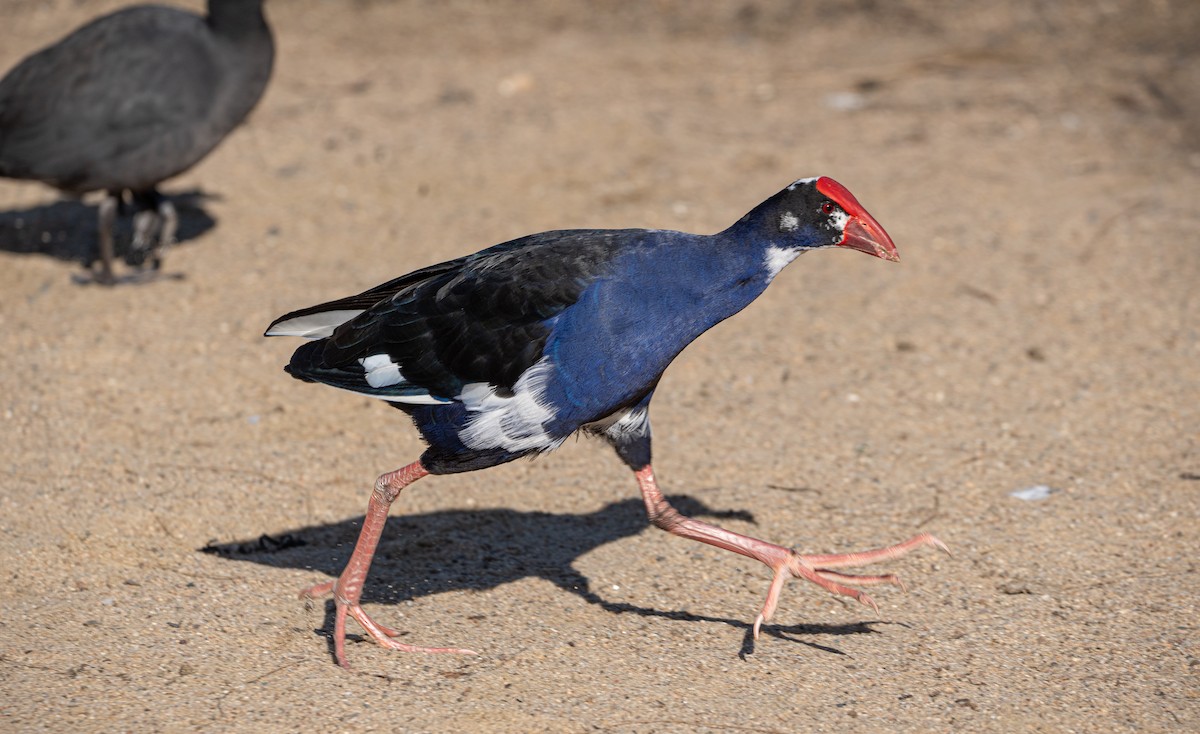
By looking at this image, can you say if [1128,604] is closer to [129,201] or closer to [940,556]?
[940,556]

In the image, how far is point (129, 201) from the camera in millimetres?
8477

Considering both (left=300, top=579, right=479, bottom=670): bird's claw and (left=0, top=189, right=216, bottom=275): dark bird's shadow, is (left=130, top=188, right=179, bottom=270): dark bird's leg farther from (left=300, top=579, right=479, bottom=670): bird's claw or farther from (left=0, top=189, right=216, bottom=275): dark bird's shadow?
(left=300, top=579, right=479, bottom=670): bird's claw

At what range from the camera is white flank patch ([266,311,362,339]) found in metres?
4.51

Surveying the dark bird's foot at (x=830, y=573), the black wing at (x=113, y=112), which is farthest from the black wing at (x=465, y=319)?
the black wing at (x=113, y=112)

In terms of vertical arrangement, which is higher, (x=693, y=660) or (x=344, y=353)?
(x=344, y=353)

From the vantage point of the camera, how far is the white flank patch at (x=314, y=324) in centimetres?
451

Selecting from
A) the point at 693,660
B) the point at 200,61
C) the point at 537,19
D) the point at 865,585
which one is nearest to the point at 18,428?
the point at 200,61

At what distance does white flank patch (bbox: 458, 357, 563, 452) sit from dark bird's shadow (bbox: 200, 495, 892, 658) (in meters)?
0.84

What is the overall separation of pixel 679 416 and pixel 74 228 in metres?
4.22

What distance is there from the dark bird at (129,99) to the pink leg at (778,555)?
3825 mm

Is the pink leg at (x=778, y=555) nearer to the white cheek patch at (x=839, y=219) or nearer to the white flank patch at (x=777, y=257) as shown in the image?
the white flank patch at (x=777, y=257)

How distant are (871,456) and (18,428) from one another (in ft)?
11.9

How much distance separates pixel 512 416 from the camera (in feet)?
13.0

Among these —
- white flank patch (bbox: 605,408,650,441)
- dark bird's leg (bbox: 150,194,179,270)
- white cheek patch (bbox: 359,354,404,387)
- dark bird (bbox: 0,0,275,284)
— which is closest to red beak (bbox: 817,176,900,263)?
white flank patch (bbox: 605,408,650,441)
